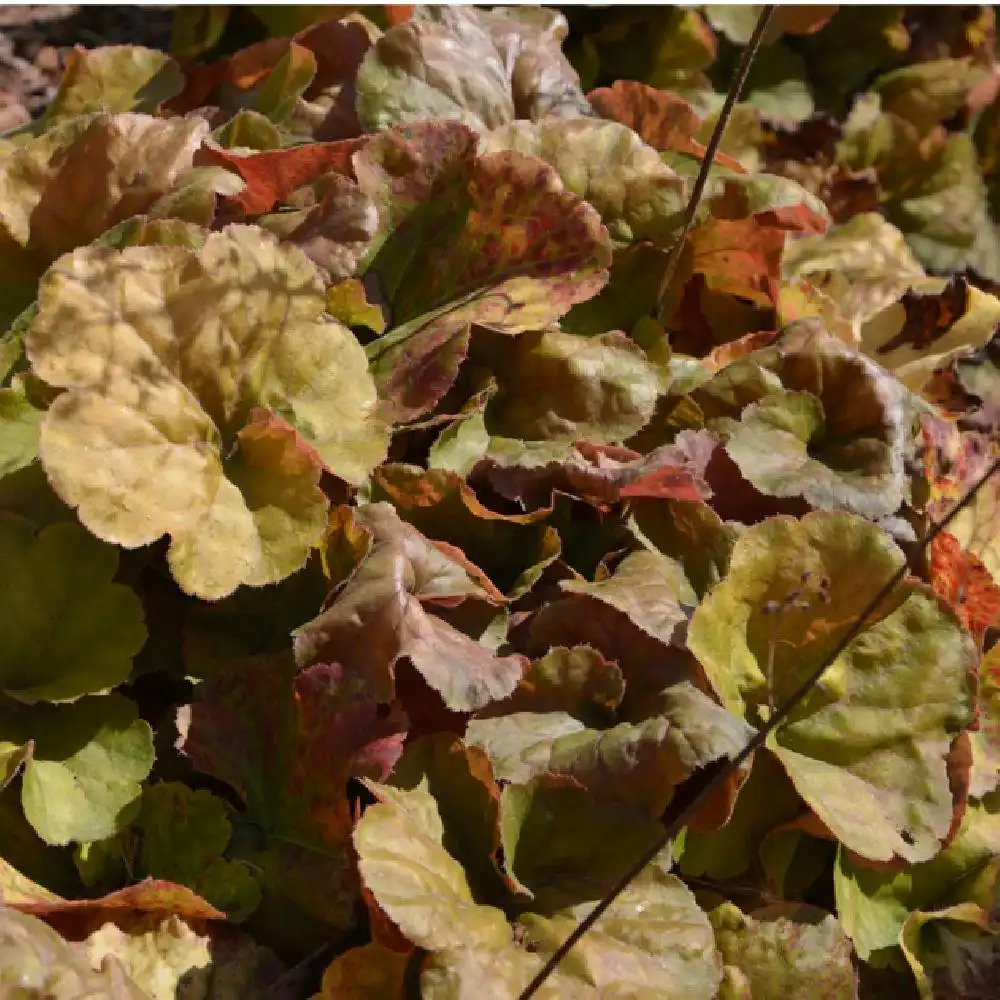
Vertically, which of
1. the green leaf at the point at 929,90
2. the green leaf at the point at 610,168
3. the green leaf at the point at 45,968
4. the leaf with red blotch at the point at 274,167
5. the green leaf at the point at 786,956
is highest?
the green leaf at the point at 610,168

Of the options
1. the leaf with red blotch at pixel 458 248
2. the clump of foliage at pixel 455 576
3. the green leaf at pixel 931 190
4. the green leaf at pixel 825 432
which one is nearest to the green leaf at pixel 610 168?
the clump of foliage at pixel 455 576

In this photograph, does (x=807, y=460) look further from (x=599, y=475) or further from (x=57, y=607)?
(x=57, y=607)

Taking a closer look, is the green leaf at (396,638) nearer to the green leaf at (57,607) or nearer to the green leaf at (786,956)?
the green leaf at (57,607)

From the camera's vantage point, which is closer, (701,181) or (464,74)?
(701,181)

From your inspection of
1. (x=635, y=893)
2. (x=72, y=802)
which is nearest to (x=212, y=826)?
(x=72, y=802)

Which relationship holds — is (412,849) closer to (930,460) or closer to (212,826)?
(212,826)

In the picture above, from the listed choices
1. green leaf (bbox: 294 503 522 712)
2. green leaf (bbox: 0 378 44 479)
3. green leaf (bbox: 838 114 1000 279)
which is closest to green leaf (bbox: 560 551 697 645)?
green leaf (bbox: 294 503 522 712)

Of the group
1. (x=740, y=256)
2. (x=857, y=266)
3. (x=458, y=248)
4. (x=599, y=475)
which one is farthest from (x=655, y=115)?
(x=599, y=475)
